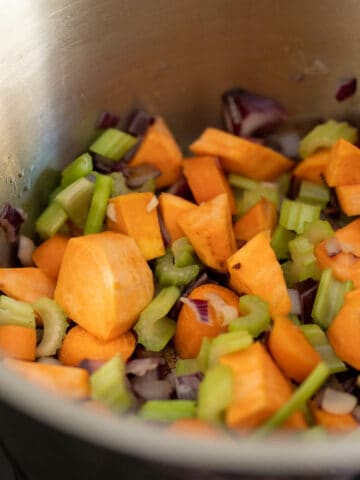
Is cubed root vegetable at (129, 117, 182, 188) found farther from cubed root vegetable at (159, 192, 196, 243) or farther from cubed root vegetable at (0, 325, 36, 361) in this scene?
cubed root vegetable at (0, 325, 36, 361)

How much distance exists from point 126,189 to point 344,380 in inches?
26.9

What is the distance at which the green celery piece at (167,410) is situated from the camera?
1277mm

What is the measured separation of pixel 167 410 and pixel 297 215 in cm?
65

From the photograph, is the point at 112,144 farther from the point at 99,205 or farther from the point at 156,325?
the point at 156,325

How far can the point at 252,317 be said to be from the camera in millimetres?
1478

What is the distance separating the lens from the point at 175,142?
197 cm

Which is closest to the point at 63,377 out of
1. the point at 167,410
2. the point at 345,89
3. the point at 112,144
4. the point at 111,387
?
the point at 111,387

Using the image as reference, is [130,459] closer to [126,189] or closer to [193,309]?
[193,309]

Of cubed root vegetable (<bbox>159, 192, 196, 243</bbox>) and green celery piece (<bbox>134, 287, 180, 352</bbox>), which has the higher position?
cubed root vegetable (<bbox>159, 192, 196, 243</bbox>)

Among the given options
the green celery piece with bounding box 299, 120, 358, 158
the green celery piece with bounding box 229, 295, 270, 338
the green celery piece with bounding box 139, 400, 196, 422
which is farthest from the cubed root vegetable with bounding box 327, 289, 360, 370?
the green celery piece with bounding box 299, 120, 358, 158

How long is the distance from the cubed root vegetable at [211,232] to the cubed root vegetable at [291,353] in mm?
279

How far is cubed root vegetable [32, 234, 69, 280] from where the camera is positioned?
1723 millimetres

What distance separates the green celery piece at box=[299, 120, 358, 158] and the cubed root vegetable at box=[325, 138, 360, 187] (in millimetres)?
91

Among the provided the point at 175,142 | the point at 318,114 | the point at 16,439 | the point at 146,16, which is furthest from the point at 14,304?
the point at 318,114
